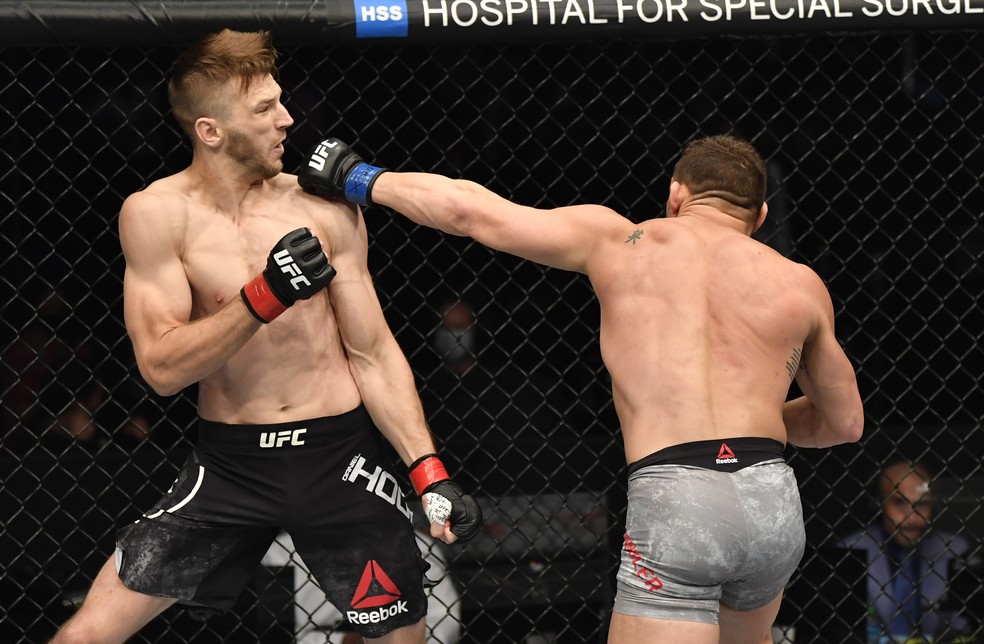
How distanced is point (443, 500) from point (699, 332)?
2.15 feet

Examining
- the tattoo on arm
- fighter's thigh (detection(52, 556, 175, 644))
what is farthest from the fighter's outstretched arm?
fighter's thigh (detection(52, 556, 175, 644))

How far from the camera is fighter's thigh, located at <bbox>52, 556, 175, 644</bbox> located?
2.38 m

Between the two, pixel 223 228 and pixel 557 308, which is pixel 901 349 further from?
pixel 223 228

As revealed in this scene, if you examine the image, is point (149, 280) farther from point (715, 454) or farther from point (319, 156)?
point (715, 454)

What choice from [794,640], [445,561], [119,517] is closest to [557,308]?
[445,561]

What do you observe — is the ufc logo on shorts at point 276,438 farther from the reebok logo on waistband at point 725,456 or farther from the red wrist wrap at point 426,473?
the reebok logo on waistband at point 725,456

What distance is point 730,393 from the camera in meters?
2.33

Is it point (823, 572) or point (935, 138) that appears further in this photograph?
point (935, 138)

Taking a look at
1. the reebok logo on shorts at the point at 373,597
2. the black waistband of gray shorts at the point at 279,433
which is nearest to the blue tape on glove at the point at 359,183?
the black waistband of gray shorts at the point at 279,433

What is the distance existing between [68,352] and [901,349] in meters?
2.89

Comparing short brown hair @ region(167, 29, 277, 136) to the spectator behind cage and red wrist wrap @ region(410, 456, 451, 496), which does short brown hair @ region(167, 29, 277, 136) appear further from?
the spectator behind cage

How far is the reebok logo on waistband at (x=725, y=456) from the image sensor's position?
2289 millimetres

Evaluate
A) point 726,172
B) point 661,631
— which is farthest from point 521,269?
point 661,631

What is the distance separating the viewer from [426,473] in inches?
99.0
